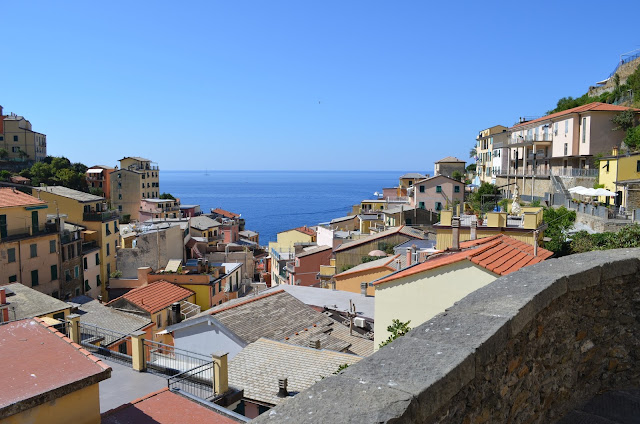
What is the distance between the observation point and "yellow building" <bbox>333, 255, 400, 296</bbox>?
24.9 meters

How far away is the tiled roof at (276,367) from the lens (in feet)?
36.7

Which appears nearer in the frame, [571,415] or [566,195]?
[571,415]

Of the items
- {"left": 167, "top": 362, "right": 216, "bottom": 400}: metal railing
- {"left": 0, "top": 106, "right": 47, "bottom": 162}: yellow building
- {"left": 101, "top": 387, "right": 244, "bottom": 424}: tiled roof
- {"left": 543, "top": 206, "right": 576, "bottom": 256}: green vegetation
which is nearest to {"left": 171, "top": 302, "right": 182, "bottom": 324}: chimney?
{"left": 167, "top": 362, "right": 216, "bottom": 400}: metal railing

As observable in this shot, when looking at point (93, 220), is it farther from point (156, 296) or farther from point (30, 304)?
point (30, 304)

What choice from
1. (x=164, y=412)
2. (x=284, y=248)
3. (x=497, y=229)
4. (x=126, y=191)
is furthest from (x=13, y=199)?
(x=126, y=191)

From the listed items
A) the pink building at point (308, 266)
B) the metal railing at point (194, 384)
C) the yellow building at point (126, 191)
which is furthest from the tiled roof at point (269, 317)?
the yellow building at point (126, 191)

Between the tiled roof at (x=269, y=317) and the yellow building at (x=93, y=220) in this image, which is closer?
the tiled roof at (x=269, y=317)

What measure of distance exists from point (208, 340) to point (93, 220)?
87.2 feet

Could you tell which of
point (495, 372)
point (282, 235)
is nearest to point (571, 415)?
point (495, 372)

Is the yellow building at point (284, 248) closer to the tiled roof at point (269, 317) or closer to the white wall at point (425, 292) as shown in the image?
the tiled roof at point (269, 317)

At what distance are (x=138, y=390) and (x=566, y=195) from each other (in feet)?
111

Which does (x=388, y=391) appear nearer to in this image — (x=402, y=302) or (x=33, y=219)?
(x=402, y=302)

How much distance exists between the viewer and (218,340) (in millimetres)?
15594

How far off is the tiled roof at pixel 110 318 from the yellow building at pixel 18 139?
6874cm
